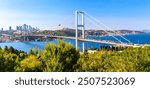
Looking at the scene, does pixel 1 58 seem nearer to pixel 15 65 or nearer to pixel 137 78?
pixel 15 65

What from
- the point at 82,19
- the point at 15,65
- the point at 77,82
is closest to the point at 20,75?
the point at 77,82

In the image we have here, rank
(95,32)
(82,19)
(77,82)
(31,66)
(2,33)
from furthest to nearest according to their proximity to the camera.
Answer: (95,32) < (2,33) < (82,19) < (31,66) < (77,82)

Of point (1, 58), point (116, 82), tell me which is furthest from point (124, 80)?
point (1, 58)

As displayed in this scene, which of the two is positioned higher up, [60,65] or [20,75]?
[20,75]

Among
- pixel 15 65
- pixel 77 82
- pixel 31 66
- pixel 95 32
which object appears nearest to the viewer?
pixel 77 82

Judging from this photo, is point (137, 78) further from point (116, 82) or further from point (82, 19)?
point (82, 19)

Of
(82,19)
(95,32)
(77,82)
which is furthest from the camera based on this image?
(95,32)

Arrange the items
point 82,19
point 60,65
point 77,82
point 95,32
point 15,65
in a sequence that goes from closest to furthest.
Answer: point 77,82, point 60,65, point 15,65, point 82,19, point 95,32

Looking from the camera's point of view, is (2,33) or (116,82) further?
(2,33)

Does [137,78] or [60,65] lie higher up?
[137,78]
